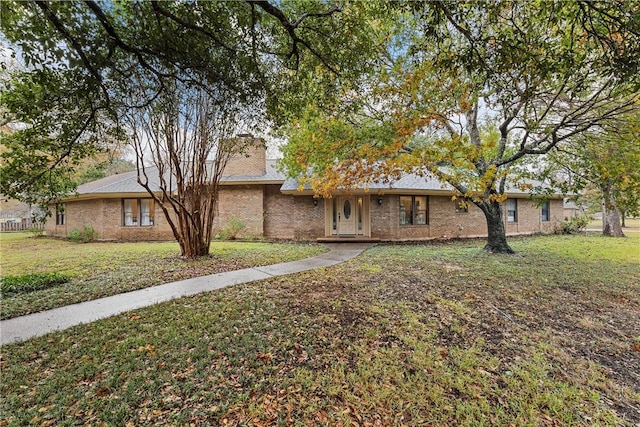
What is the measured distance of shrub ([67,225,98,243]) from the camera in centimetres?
1570

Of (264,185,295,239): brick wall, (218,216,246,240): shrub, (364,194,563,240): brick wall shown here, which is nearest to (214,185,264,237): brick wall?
(264,185,295,239): brick wall

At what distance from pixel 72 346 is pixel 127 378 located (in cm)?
131

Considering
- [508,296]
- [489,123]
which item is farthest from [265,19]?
[489,123]

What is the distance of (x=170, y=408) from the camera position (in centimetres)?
254

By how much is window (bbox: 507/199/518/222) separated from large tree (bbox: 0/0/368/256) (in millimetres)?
17402

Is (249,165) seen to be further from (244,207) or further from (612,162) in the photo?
(612,162)

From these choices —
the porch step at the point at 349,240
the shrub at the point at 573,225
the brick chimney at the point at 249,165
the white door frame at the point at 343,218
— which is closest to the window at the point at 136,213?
the brick chimney at the point at 249,165

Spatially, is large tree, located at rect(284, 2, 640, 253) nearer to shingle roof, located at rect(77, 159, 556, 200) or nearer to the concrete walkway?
the concrete walkway

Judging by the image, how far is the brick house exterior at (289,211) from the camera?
1477cm

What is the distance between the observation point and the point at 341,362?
3277 mm

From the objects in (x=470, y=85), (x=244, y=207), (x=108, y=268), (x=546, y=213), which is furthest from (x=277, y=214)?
(x=546, y=213)

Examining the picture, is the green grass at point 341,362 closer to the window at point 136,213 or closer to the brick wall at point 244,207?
the brick wall at point 244,207

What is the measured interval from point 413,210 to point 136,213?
616 inches

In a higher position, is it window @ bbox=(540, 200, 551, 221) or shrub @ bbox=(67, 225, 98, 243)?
window @ bbox=(540, 200, 551, 221)
